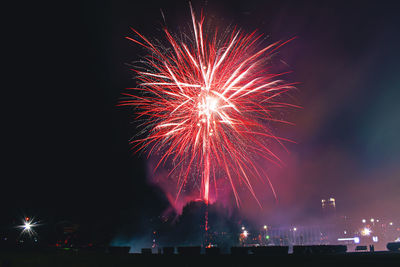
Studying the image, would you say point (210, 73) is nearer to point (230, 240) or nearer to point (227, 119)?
point (227, 119)

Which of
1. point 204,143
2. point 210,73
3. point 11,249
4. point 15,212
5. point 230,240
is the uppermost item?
point 210,73

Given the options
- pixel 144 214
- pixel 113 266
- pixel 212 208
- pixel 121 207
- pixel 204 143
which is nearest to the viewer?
pixel 113 266

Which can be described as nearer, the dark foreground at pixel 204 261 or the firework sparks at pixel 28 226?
the dark foreground at pixel 204 261

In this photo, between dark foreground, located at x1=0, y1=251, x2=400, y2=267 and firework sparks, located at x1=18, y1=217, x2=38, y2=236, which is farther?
firework sparks, located at x1=18, y1=217, x2=38, y2=236

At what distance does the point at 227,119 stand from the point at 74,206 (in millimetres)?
46051

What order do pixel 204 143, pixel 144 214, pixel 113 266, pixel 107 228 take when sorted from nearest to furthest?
pixel 113 266 → pixel 204 143 → pixel 107 228 → pixel 144 214

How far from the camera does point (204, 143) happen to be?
27141mm

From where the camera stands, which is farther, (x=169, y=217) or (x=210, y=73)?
(x=169, y=217)

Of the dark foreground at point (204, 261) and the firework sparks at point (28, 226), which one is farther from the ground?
the firework sparks at point (28, 226)

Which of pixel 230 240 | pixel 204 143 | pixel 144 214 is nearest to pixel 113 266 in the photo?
pixel 204 143

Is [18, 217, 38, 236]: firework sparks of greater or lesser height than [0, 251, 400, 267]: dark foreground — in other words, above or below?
above

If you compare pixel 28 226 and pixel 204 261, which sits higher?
pixel 28 226

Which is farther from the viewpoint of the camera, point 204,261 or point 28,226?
point 28,226

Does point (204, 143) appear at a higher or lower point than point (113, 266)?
higher
